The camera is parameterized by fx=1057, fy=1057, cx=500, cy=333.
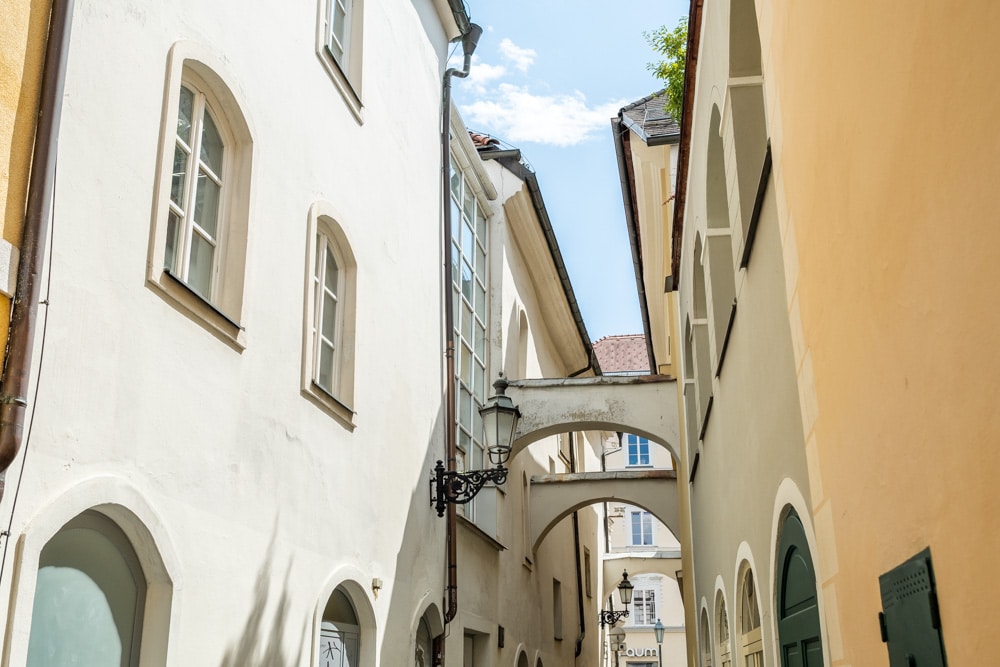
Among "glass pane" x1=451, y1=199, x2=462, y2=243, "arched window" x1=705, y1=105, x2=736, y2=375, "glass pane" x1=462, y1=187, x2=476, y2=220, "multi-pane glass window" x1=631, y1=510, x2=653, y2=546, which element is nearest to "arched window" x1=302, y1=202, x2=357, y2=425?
"arched window" x1=705, y1=105, x2=736, y2=375

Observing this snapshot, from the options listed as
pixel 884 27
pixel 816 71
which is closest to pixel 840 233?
pixel 816 71

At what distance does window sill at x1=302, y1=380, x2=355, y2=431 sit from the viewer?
7742mm

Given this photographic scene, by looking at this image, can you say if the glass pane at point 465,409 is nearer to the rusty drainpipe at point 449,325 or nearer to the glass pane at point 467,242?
the rusty drainpipe at point 449,325

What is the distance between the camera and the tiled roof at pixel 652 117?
14.7 meters

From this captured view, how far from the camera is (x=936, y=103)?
2334 mm

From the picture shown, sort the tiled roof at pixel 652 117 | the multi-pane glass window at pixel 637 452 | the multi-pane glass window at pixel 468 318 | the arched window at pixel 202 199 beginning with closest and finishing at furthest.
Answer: the arched window at pixel 202 199 → the multi-pane glass window at pixel 468 318 → the tiled roof at pixel 652 117 → the multi-pane glass window at pixel 637 452

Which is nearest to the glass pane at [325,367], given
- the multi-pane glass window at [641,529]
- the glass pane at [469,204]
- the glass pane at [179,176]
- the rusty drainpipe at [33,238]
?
the glass pane at [179,176]

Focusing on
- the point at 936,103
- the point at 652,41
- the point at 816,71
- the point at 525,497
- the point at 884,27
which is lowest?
the point at 936,103

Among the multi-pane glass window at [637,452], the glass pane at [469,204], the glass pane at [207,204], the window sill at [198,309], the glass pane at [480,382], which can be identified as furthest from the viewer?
the multi-pane glass window at [637,452]

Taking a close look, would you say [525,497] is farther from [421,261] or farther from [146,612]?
[146,612]

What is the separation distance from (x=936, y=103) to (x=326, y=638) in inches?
269

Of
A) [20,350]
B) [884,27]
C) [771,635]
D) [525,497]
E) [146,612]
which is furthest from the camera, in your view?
[525,497]

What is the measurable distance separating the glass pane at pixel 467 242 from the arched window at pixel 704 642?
581 cm

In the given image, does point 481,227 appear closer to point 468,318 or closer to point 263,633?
point 468,318
